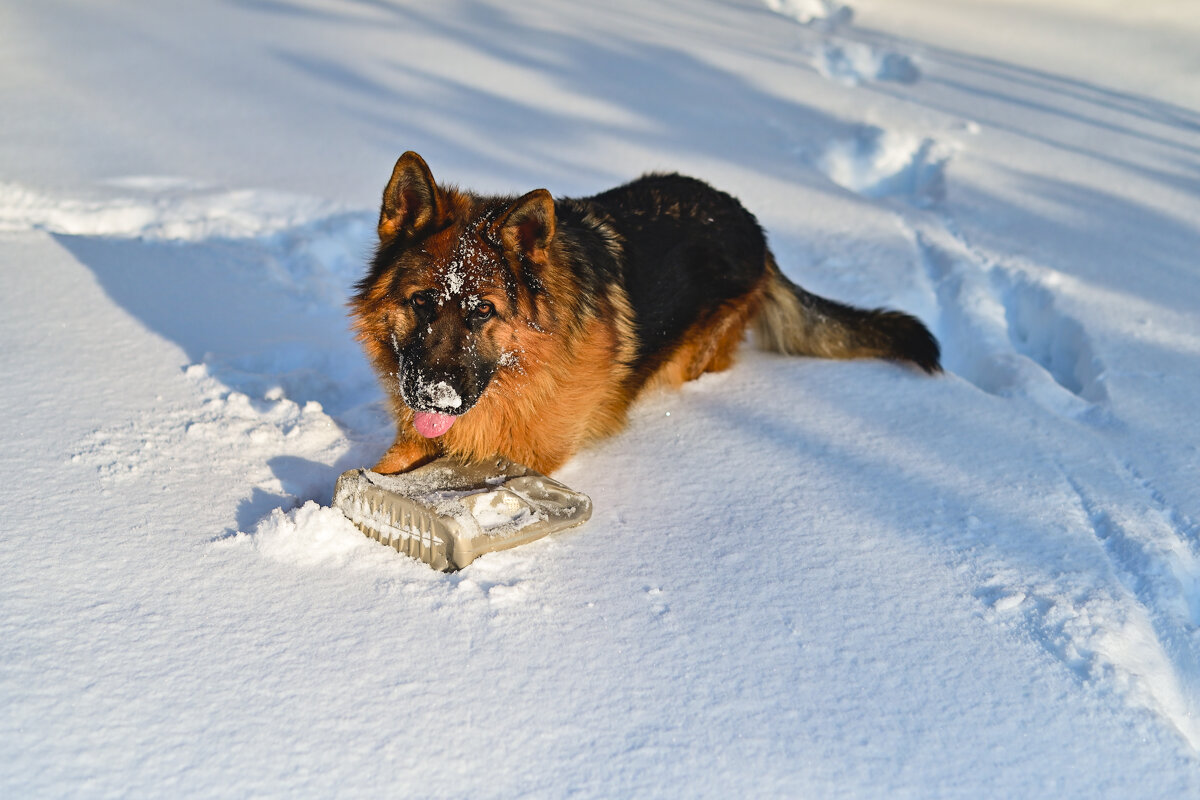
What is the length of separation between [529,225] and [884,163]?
4.51 metres

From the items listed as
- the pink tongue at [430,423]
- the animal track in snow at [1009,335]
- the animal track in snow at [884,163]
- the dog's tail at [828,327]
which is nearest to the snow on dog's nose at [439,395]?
the pink tongue at [430,423]

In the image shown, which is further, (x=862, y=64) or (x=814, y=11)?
(x=814, y=11)

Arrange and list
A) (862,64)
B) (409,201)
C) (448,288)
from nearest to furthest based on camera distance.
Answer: (448,288) → (409,201) → (862,64)

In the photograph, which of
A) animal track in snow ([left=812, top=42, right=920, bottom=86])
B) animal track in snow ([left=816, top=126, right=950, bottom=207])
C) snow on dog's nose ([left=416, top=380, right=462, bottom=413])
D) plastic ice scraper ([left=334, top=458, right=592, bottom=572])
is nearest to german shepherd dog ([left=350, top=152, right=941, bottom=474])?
snow on dog's nose ([left=416, top=380, right=462, bottom=413])

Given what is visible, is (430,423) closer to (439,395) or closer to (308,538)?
(439,395)

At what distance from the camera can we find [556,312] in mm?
3211

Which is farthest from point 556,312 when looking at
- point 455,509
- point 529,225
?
point 455,509

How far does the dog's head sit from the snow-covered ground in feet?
1.90

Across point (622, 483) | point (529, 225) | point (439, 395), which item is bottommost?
point (622, 483)

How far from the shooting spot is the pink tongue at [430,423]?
303 cm

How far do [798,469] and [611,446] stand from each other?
0.79 meters

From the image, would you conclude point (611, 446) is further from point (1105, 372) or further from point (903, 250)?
point (903, 250)

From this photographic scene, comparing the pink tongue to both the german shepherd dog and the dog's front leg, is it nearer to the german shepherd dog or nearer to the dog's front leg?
A: the german shepherd dog

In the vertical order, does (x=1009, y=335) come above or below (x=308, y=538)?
above
